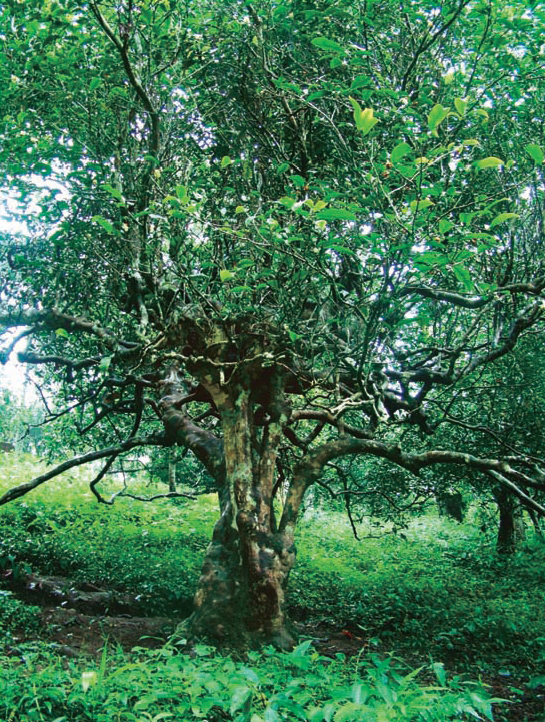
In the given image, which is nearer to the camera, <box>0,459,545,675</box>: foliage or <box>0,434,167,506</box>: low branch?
<box>0,434,167,506</box>: low branch

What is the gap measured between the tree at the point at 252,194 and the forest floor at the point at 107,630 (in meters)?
1.24

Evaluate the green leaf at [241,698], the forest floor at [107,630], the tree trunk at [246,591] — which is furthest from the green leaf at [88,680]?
the tree trunk at [246,591]

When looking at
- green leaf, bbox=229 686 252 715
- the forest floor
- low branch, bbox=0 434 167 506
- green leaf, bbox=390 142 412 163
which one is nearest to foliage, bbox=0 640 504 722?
green leaf, bbox=229 686 252 715

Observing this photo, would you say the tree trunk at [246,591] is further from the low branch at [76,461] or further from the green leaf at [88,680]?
the green leaf at [88,680]

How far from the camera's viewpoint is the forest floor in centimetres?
518

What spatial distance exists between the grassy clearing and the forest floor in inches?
8.9

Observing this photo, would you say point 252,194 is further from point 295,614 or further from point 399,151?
point 295,614

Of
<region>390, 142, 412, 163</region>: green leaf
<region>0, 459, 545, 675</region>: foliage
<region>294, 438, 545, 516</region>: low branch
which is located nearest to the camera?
<region>390, 142, 412, 163</region>: green leaf

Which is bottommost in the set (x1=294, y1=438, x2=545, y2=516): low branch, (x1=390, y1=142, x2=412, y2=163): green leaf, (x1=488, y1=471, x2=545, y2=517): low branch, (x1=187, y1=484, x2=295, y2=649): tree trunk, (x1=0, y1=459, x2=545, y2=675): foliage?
Answer: (x1=0, y1=459, x2=545, y2=675): foliage

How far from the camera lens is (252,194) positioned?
4.59m

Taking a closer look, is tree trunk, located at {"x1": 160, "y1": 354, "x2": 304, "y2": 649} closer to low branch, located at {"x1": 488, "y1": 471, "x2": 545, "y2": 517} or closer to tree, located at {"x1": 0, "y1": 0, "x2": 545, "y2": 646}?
tree, located at {"x1": 0, "y1": 0, "x2": 545, "y2": 646}

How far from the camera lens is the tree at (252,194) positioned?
4.71m

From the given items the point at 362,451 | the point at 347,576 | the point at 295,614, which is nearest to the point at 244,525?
the point at 362,451

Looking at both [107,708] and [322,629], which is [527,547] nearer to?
[322,629]
